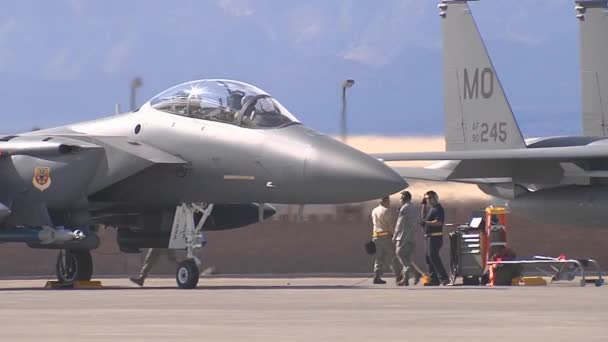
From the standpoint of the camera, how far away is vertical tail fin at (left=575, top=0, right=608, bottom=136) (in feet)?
87.2

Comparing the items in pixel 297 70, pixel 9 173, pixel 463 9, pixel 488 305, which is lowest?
pixel 488 305

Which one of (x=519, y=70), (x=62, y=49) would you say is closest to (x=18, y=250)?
(x=62, y=49)

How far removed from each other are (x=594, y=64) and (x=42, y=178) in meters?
12.7

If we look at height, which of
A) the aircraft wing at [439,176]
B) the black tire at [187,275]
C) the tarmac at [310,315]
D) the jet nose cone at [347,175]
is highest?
the aircraft wing at [439,176]

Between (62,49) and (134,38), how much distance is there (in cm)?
981

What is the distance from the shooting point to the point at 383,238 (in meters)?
19.7

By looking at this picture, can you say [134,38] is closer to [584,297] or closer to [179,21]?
[179,21]

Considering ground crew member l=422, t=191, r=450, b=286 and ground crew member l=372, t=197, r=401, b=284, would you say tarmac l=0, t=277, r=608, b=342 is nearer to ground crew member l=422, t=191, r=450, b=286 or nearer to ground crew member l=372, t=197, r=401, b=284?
ground crew member l=422, t=191, r=450, b=286

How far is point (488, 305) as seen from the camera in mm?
12664

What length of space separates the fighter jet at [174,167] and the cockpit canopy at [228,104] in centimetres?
1

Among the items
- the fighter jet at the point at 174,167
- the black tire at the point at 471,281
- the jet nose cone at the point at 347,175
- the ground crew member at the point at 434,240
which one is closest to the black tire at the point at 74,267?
the fighter jet at the point at 174,167

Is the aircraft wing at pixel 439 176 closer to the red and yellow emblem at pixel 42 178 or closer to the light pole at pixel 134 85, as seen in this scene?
the light pole at pixel 134 85

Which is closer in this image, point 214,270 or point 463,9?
point 214,270

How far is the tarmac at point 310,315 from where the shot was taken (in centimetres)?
959
